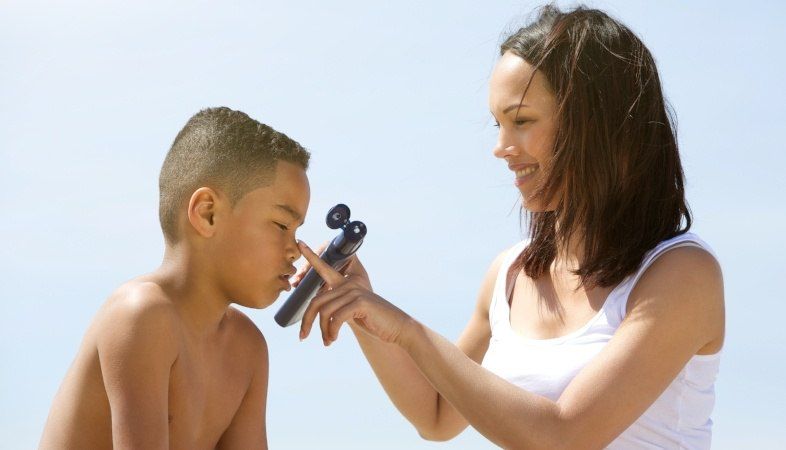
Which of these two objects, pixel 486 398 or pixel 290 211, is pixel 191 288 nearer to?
A: pixel 290 211

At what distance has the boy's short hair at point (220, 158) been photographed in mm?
2469

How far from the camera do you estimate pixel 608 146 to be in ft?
8.34

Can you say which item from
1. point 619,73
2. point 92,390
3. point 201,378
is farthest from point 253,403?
point 619,73

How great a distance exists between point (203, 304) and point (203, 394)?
215 millimetres

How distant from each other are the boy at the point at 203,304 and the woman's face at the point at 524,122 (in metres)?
0.51

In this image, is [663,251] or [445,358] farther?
[663,251]

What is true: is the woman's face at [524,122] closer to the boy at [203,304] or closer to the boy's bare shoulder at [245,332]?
the boy at [203,304]

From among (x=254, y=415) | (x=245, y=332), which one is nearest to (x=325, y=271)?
(x=245, y=332)

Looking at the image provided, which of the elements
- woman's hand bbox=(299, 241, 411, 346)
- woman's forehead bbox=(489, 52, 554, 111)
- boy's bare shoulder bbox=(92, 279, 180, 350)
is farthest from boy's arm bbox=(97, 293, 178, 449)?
woman's forehead bbox=(489, 52, 554, 111)

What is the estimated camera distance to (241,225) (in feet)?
8.04

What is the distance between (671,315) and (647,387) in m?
0.17

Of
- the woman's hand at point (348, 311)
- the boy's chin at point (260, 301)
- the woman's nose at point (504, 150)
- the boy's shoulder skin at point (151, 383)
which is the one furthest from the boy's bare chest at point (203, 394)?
the woman's nose at point (504, 150)

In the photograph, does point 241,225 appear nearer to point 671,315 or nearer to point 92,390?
point 92,390

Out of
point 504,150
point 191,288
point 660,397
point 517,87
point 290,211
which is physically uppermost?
point 517,87
